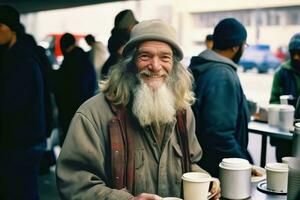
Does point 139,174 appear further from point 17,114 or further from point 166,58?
point 17,114

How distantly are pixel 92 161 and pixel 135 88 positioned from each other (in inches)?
15.4

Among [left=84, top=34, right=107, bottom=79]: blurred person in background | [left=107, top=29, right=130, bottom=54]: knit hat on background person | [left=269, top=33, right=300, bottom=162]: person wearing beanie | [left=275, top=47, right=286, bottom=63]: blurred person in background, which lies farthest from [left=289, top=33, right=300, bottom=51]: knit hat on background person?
[left=275, top=47, right=286, bottom=63]: blurred person in background

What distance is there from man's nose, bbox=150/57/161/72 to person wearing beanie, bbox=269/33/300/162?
2.31 metres

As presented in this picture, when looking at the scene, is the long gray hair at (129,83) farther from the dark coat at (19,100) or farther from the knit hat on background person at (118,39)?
the knit hat on background person at (118,39)

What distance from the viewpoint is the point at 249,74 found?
15891 mm

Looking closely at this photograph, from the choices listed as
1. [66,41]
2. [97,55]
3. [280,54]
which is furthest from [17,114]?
[280,54]

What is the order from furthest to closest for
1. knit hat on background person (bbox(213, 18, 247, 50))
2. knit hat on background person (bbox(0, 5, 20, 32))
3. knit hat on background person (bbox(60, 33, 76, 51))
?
knit hat on background person (bbox(60, 33, 76, 51)), knit hat on background person (bbox(0, 5, 20, 32)), knit hat on background person (bbox(213, 18, 247, 50))

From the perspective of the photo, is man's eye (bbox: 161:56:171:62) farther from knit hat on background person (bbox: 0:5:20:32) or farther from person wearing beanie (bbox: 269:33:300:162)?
person wearing beanie (bbox: 269:33:300:162)

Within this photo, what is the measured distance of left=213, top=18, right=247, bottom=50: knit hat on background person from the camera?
9.59 ft

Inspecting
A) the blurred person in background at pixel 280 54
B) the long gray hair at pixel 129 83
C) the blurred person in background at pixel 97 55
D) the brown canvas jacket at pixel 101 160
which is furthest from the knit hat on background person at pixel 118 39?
the blurred person in background at pixel 280 54

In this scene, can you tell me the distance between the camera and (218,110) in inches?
100

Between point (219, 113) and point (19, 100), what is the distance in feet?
4.44

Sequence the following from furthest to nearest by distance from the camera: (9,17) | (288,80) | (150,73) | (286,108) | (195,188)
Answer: (288,80) < (286,108) < (9,17) < (150,73) < (195,188)

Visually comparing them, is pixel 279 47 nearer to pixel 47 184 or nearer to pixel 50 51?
pixel 50 51
